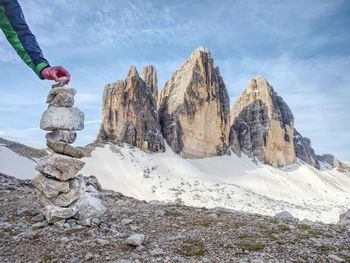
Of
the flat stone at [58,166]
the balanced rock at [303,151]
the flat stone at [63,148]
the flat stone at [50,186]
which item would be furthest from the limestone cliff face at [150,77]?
the flat stone at [50,186]

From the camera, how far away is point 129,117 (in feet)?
312

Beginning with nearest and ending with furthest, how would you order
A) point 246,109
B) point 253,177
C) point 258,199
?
point 258,199 < point 253,177 < point 246,109

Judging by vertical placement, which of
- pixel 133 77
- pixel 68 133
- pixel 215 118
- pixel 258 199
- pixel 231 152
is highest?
pixel 133 77

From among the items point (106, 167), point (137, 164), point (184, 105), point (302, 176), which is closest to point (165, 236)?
point (106, 167)

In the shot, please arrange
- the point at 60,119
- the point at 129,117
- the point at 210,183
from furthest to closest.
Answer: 1. the point at 129,117
2. the point at 210,183
3. the point at 60,119

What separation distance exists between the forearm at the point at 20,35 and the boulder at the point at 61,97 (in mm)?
5567

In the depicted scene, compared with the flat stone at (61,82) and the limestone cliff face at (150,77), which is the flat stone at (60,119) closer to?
the flat stone at (61,82)

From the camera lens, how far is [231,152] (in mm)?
123875

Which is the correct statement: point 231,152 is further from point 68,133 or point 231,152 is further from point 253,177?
point 68,133

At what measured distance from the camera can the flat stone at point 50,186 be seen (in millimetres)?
12211

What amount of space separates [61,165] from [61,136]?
46.0 inches

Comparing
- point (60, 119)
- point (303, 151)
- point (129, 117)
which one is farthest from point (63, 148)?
point (303, 151)

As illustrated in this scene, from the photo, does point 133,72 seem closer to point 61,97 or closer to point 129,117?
point 129,117

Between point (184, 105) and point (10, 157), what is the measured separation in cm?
6392
